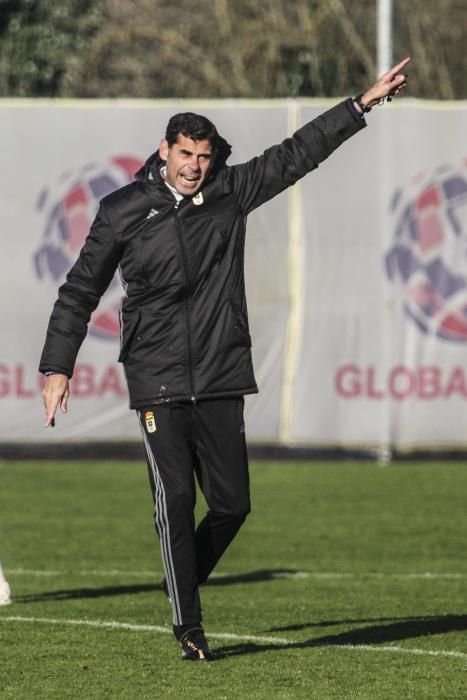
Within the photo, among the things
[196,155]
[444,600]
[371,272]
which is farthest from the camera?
[371,272]

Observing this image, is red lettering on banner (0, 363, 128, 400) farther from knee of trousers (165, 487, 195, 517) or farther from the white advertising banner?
knee of trousers (165, 487, 195, 517)

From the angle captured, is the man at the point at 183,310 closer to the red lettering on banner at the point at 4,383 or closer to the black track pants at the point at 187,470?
the black track pants at the point at 187,470

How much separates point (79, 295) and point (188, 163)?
2.24 ft

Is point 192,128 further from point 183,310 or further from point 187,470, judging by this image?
point 187,470

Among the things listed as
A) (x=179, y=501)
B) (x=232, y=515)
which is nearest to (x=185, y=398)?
(x=179, y=501)

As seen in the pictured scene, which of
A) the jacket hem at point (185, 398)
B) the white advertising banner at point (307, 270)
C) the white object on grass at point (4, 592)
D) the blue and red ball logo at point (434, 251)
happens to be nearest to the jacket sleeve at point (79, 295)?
the jacket hem at point (185, 398)

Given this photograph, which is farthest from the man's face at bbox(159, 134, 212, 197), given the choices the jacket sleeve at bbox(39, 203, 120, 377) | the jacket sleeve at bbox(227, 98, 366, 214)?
the jacket sleeve at bbox(39, 203, 120, 377)

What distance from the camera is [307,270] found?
16.0 m

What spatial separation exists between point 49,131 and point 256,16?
514 cm

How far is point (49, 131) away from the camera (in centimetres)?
1605

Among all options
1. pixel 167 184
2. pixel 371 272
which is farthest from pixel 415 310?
pixel 167 184

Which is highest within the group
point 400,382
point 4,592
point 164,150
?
point 164,150

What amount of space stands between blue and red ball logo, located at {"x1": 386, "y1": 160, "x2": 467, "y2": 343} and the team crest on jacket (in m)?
9.11

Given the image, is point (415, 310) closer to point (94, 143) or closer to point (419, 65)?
point (94, 143)
